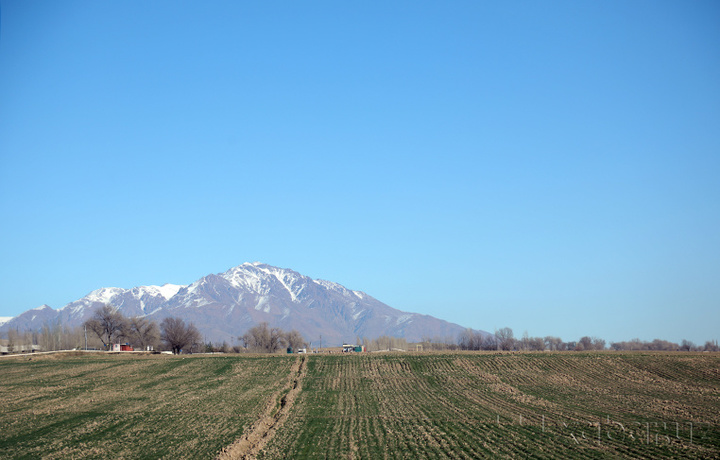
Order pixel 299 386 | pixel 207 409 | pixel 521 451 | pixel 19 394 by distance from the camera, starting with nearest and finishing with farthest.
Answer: pixel 521 451
pixel 207 409
pixel 19 394
pixel 299 386

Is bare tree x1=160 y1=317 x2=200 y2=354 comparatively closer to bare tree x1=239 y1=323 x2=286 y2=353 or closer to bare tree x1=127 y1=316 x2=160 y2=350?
bare tree x1=127 y1=316 x2=160 y2=350

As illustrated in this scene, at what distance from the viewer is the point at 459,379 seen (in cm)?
7062

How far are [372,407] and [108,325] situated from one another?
134 m

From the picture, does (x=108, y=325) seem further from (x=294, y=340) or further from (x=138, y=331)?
(x=294, y=340)

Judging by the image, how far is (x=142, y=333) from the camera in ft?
557

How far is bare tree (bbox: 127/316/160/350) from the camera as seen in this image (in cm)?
16725

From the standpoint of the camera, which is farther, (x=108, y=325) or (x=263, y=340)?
(x=263, y=340)

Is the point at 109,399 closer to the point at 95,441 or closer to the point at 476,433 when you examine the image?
the point at 95,441

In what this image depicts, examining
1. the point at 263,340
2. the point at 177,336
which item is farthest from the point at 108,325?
the point at 263,340

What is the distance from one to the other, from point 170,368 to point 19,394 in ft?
93.1

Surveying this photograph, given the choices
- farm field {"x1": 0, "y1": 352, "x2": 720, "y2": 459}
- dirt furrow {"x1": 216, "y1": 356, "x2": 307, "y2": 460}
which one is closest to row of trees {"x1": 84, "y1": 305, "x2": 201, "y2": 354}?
farm field {"x1": 0, "y1": 352, "x2": 720, "y2": 459}

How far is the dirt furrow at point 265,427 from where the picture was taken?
2922cm

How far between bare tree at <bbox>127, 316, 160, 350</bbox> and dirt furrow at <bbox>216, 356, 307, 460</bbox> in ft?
381

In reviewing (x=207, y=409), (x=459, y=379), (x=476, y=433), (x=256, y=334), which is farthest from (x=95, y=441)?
(x=256, y=334)
